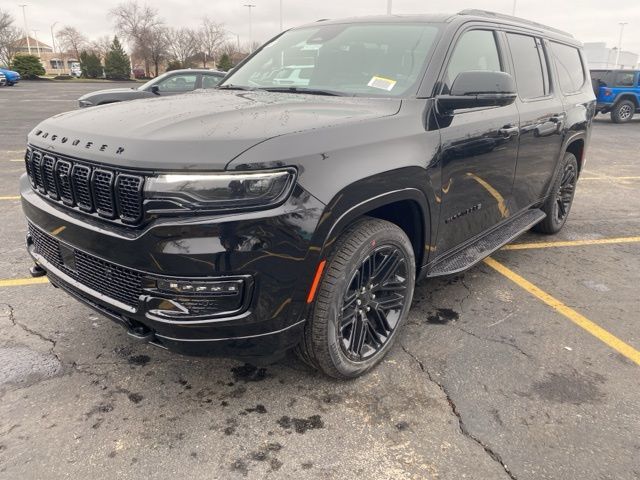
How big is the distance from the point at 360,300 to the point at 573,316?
5.95 ft

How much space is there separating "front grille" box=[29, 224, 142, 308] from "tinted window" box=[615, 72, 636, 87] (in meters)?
19.8

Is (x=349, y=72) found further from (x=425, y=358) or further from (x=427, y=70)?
(x=425, y=358)

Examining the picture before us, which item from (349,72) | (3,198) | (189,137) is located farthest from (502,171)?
(3,198)

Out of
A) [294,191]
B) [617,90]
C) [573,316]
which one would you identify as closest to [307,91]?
[294,191]

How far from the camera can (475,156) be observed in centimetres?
331

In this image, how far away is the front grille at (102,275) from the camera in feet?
7.45

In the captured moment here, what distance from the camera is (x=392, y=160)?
262 centimetres

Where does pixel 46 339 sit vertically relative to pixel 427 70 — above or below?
below

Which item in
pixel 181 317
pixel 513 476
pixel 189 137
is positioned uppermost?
pixel 189 137

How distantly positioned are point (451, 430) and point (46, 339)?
2.40 metres

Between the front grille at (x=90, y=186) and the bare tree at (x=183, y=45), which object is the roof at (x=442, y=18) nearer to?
the front grille at (x=90, y=186)

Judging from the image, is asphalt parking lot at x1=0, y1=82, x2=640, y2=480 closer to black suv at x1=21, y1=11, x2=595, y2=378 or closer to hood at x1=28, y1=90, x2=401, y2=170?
black suv at x1=21, y1=11, x2=595, y2=378

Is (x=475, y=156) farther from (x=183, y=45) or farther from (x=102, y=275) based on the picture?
(x=183, y=45)

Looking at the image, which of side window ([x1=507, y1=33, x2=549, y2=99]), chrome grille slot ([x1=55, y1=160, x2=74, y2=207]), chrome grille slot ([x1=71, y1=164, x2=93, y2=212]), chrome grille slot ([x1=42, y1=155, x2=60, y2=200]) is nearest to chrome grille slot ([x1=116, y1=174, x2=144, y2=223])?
chrome grille slot ([x1=71, y1=164, x2=93, y2=212])
